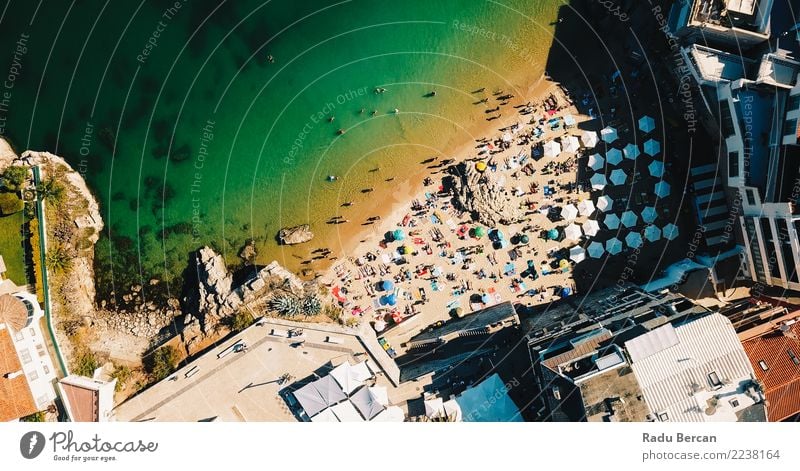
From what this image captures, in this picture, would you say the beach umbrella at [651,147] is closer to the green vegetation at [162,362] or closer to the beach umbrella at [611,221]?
the beach umbrella at [611,221]

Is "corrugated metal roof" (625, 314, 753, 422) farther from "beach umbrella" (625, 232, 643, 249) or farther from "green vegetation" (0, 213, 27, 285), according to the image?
"green vegetation" (0, 213, 27, 285)

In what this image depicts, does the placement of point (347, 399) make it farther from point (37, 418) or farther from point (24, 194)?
point (24, 194)

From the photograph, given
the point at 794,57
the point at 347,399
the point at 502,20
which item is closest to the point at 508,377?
the point at 347,399

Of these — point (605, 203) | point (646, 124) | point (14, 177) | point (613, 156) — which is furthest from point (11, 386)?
point (646, 124)

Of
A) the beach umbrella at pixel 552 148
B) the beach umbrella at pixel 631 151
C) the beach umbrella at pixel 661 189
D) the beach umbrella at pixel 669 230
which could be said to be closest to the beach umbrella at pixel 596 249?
the beach umbrella at pixel 669 230

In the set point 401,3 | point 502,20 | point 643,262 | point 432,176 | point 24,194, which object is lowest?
point 643,262

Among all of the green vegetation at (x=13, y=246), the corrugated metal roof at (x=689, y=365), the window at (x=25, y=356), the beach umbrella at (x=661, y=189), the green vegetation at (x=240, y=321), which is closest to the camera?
the corrugated metal roof at (x=689, y=365)

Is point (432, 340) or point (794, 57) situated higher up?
point (794, 57)
